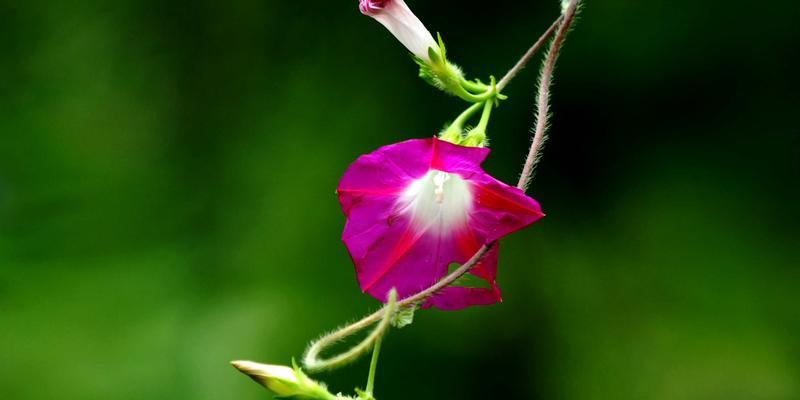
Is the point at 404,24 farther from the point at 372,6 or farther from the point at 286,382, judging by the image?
the point at 286,382

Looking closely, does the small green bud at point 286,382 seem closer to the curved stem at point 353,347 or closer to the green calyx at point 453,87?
the curved stem at point 353,347

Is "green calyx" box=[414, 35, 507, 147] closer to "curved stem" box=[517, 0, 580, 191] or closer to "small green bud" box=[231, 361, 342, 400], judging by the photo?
"curved stem" box=[517, 0, 580, 191]

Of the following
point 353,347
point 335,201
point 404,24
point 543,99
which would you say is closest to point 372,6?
point 404,24

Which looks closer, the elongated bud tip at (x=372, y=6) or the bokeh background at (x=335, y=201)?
the elongated bud tip at (x=372, y=6)

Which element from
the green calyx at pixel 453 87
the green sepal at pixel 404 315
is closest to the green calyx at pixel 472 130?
the green calyx at pixel 453 87

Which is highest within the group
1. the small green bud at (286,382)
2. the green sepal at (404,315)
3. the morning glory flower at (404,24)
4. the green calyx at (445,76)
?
the morning glory flower at (404,24)

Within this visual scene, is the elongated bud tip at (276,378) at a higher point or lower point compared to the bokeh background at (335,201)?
lower

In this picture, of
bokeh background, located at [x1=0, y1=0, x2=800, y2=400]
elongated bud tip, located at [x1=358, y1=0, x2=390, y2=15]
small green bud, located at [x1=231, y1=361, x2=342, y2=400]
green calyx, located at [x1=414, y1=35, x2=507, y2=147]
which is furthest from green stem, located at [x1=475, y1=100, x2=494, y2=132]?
bokeh background, located at [x1=0, y1=0, x2=800, y2=400]
